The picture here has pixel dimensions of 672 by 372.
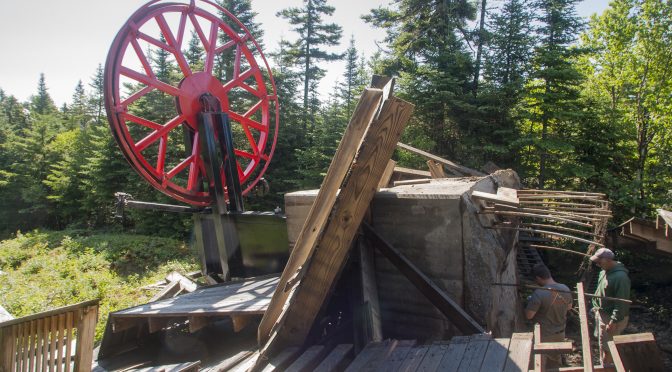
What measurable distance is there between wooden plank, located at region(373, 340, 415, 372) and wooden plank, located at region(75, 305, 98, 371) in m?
2.05

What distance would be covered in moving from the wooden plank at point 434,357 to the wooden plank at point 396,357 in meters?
0.15

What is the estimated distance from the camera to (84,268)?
1667 cm

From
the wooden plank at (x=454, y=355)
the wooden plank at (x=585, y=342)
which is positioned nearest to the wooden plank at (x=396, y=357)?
the wooden plank at (x=454, y=355)

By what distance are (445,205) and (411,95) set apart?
12.6 meters

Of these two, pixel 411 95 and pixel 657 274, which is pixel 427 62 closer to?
pixel 411 95

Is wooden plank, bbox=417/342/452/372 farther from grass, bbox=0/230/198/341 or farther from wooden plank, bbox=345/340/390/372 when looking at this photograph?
grass, bbox=0/230/198/341

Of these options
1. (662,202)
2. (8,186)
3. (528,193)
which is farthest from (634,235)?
(8,186)

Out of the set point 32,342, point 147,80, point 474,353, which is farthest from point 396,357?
point 147,80

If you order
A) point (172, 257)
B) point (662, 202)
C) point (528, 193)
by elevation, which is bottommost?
point (172, 257)

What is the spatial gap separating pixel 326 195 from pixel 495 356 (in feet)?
5.52

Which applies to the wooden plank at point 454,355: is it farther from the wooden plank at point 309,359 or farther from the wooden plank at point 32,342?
the wooden plank at point 32,342

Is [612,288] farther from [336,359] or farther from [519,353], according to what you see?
[336,359]

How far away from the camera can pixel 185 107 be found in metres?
6.03

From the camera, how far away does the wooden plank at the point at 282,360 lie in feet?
9.30
